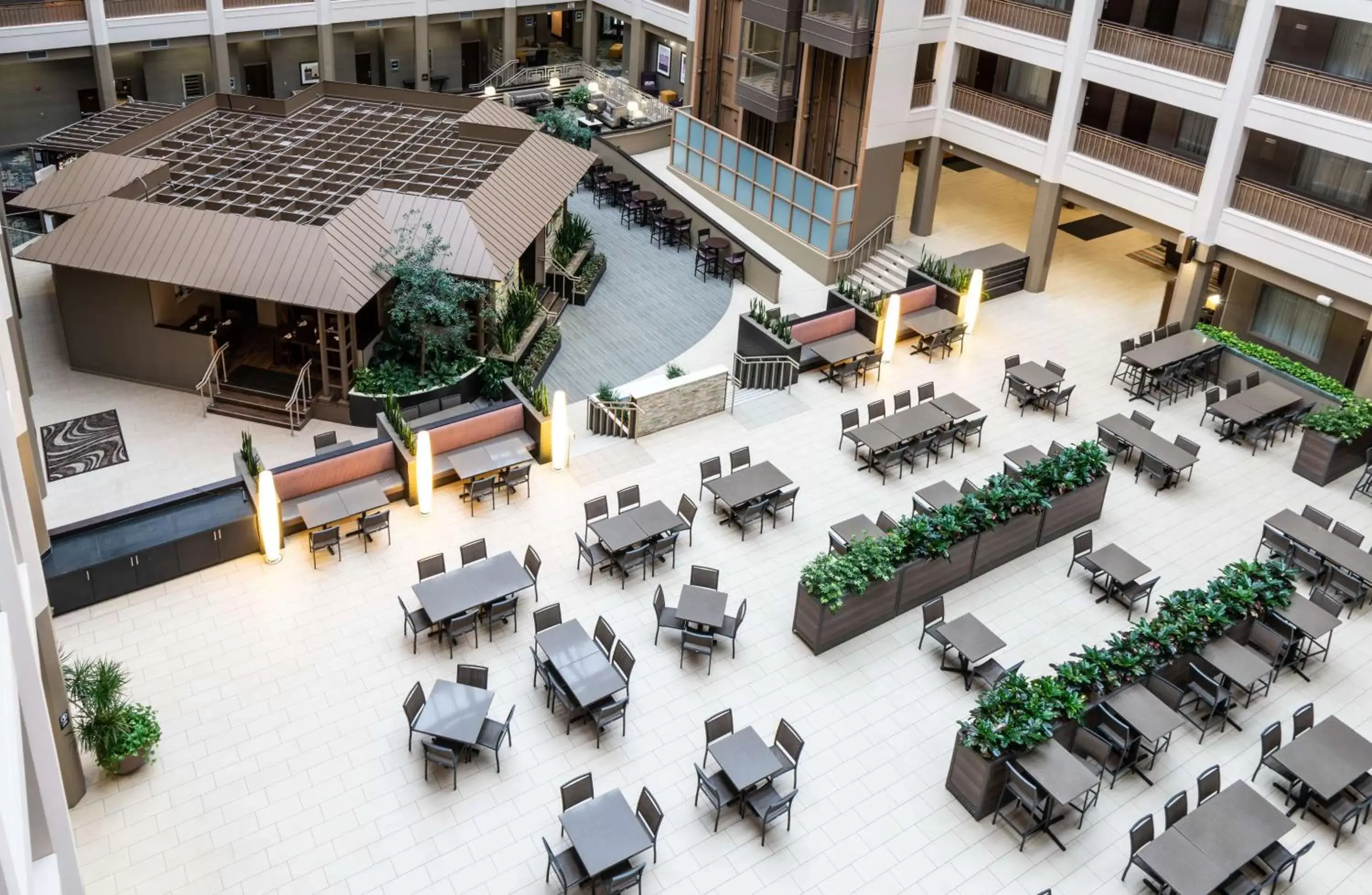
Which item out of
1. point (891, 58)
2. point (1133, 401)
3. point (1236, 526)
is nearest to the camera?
point (1236, 526)

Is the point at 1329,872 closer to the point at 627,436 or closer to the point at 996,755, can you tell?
the point at 996,755

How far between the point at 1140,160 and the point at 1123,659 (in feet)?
51.5

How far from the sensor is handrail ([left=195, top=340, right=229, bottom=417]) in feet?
78.1

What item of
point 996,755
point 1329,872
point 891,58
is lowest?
point 1329,872

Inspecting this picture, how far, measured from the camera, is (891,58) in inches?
1140

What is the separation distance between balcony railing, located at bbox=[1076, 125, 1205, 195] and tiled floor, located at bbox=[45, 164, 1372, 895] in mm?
7116

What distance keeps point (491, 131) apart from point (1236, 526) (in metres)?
20.2

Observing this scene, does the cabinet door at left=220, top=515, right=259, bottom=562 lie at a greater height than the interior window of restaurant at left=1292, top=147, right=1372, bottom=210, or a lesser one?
lesser

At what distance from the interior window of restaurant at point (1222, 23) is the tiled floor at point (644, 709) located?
10.2m

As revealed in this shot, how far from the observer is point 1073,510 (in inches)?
779

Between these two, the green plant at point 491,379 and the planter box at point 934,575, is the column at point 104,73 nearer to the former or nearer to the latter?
the green plant at point 491,379

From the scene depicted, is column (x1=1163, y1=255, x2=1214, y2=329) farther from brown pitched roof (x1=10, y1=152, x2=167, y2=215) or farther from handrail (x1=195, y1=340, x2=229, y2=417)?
brown pitched roof (x1=10, y1=152, x2=167, y2=215)

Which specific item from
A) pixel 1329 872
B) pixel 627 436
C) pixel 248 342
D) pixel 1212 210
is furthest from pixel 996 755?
pixel 248 342

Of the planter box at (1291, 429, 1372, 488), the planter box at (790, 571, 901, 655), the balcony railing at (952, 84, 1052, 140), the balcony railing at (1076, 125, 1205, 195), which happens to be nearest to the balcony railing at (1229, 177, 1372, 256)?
the balcony railing at (1076, 125, 1205, 195)
